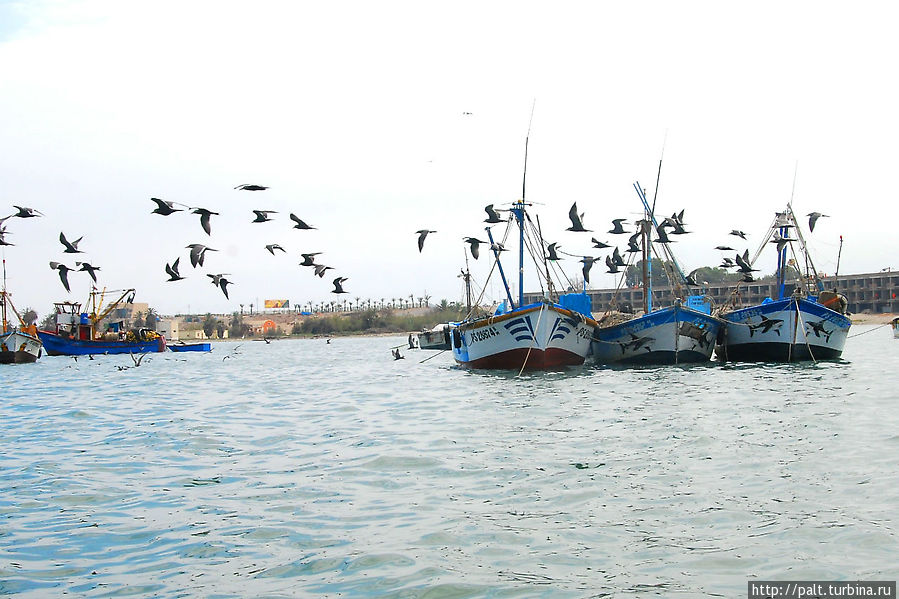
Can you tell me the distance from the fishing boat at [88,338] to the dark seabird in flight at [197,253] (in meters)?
57.9

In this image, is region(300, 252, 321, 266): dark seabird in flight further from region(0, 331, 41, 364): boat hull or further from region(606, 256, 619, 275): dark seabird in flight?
region(0, 331, 41, 364): boat hull

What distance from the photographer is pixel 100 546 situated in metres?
8.04

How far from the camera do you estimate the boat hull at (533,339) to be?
27.4m

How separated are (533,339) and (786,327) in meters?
9.35

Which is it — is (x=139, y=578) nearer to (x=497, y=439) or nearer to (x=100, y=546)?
(x=100, y=546)

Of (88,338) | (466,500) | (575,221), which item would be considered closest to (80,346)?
(88,338)

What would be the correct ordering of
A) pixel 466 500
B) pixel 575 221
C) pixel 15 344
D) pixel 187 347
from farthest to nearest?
1. pixel 187 347
2. pixel 15 344
3. pixel 575 221
4. pixel 466 500

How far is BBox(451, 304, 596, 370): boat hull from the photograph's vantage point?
89.8 feet

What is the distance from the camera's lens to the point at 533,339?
27.4 metres

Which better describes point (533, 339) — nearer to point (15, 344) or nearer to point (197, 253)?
point (197, 253)

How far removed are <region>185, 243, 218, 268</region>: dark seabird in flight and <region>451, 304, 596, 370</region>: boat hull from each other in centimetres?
1264

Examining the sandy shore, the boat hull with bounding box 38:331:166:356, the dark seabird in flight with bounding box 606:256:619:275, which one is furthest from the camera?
the sandy shore

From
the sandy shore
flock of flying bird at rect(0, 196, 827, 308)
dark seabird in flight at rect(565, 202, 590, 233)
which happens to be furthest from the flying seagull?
the sandy shore

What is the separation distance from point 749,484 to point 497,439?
475 centimetres
